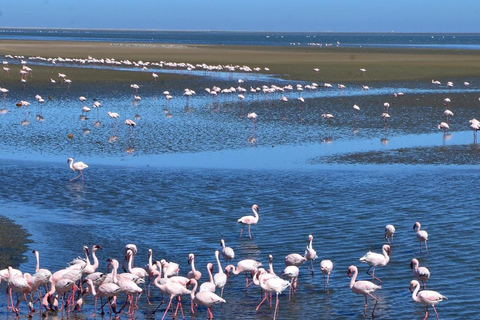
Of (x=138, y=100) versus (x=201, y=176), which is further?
(x=138, y=100)

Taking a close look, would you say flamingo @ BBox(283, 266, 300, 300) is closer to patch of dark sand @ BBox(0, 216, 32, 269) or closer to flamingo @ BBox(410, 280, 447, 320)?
flamingo @ BBox(410, 280, 447, 320)

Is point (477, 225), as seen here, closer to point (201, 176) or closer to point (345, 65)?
point (201, 176)

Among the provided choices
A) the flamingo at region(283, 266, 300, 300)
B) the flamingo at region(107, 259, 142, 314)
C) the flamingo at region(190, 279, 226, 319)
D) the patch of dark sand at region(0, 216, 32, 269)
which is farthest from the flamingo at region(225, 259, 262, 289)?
the patch of dark sand at region(0, 216, 32, 269)

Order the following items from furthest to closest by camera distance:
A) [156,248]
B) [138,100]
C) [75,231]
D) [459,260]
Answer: [138,100]
[75,231]
[156,248]
[459,260]

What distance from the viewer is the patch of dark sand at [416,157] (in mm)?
21188

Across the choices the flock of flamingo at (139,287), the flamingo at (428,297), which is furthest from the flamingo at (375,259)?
the flamingo at (428,297)

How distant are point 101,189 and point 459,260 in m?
8.73

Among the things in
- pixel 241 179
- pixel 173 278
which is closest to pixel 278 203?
pixel 241 179

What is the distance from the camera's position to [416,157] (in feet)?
71.5

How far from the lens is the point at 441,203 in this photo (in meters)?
16.4

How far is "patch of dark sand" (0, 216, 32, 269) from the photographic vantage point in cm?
1248

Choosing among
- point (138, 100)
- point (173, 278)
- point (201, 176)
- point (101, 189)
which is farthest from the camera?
point (138, 100)

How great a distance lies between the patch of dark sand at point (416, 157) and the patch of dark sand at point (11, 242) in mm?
9300

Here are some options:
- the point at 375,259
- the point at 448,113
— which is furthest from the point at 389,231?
the point at 448,113
